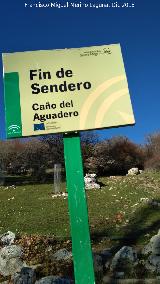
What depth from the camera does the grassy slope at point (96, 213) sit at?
14.4 metres

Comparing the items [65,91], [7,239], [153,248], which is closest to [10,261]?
[7,239]

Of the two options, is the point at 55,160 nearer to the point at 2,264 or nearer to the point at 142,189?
the point at 142,189

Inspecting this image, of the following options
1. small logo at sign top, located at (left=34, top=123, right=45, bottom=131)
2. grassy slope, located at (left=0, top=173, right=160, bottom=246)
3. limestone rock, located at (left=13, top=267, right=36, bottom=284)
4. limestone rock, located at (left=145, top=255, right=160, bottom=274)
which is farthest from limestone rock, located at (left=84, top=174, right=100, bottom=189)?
small logo at sign top, located at (left=34, top=123, right=45, bottom=131)

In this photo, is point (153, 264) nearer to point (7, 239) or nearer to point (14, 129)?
point (7, 239)

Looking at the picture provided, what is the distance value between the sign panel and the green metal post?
0.27 metres

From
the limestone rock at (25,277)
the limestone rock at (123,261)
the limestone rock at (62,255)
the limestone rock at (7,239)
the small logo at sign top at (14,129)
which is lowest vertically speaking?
the limestone rock at (25,277)

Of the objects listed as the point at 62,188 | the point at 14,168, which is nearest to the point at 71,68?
the point at 62,188

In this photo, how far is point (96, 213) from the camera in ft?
59.7

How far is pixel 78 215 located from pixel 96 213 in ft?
44.2

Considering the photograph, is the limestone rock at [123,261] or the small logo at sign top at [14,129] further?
the limestone rock at [123,261]

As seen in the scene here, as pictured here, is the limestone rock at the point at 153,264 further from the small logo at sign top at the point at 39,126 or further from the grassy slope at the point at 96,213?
the small logo at sign top at the point at 39,126

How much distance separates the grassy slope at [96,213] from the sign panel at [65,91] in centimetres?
800

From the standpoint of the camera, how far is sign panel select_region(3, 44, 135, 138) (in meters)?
5.17

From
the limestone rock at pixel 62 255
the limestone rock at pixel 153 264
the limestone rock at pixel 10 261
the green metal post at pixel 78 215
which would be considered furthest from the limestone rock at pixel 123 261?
the green metal post at pixel 78 215
